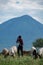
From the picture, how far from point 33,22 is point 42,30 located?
9116 mm

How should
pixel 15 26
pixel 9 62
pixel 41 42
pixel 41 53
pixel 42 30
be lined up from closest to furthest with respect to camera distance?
pixel 9 62
pixel 41 53
pixel 41 42
pixel 42 30
pixel 15 26

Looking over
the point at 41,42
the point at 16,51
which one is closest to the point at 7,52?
the point at 16,51

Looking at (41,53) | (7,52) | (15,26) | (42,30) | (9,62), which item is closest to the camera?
(9,62)

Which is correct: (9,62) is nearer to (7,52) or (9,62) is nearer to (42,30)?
(7,52)

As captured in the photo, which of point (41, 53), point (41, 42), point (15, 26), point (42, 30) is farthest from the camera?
point (15, 26)

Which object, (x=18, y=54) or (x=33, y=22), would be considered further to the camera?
(x=33, y=22)

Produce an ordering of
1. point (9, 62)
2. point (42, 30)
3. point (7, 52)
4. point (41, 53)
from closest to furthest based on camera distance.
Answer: point (9, 62)
point (41, 53)
point (7, 52)
point (42, 30)

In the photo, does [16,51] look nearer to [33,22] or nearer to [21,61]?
[21,61]

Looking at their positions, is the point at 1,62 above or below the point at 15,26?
below

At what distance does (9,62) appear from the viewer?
18.5 meters

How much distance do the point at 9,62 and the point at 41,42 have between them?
45.7m

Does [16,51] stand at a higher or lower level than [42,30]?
lower

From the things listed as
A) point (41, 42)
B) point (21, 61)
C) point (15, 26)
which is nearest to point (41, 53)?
point (21, 61)

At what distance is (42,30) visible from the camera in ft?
564
